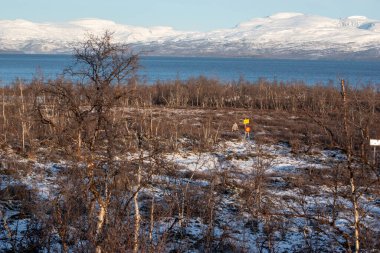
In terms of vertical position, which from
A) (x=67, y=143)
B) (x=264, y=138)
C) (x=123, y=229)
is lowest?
(x=264, y=138)

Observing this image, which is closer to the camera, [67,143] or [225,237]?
[67,143]

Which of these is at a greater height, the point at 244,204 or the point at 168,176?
the point at 168,176

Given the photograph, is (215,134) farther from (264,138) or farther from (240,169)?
(240,169)

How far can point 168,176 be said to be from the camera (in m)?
16.0

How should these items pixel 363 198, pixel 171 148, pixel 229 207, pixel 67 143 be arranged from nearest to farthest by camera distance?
1. pixel 67 143
2. pixel 229 207
3. pixel 363 198
4. pixel 171 148

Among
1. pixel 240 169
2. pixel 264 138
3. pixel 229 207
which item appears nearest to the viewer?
pixel 229 207

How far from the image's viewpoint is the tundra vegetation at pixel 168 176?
27.0 ft

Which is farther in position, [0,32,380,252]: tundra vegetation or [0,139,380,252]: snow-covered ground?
[0,139,380,252]: snow-covered ground

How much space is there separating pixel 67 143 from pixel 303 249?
613 centimetres

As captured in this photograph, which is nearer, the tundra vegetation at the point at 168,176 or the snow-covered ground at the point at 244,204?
the tundra vegetation at the point at 168,176

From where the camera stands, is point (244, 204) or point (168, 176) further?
point (168, 176)

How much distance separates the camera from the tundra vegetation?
8.24 meters

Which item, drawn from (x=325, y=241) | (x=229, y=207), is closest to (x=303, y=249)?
(x=325, y=241)

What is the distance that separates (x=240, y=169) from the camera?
19.8m
